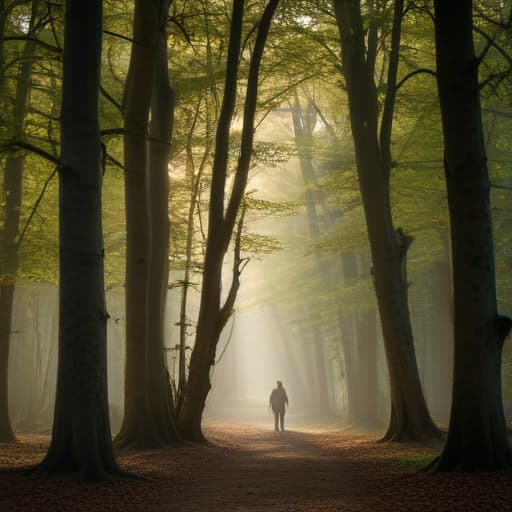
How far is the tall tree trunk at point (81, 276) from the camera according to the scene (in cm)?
616

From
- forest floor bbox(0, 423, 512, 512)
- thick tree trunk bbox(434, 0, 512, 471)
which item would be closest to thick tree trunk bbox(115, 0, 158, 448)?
forest floor bbox(0, 423, 512, 512)

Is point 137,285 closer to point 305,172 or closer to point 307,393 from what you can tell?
point 305,172

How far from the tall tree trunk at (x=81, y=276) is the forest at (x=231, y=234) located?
0.02 metres

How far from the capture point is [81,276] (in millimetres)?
6375

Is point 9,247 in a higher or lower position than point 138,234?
higher

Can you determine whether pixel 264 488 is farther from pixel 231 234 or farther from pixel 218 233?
pixel 231 234

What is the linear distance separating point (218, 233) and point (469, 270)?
5.46 meters

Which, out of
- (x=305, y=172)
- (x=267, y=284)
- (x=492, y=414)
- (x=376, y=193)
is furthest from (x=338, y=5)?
(x=267, y=284)

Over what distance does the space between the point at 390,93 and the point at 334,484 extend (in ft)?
24.4

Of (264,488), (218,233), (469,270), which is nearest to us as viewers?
(264,488)

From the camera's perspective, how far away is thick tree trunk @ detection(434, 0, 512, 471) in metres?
6.41

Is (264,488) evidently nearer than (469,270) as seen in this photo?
Yes

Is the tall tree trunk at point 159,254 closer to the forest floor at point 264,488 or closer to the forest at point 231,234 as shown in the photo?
the forest at point 231,234

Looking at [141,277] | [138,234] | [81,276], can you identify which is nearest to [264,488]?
[81,276]
